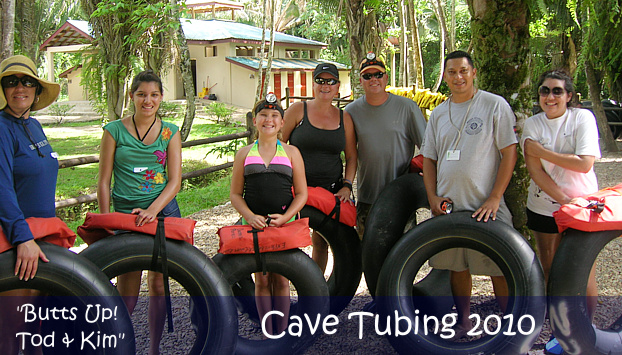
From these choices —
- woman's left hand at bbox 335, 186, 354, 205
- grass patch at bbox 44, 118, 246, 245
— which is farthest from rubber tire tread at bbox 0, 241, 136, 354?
grass patch at bbox 44, 118, 246, 245

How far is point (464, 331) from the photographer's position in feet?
11.2

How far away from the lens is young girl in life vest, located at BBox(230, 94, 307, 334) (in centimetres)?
312

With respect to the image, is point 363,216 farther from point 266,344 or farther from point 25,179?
point 25,179

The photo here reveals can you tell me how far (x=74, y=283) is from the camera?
2.55 m

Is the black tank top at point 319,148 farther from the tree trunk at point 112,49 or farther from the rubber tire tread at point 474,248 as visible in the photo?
the tree trunk at point 112,49

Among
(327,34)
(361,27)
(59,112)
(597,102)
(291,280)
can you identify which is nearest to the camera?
(291,280)

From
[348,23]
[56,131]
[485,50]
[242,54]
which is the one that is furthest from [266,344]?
Result: [242,54]

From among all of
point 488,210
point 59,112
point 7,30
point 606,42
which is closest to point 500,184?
point 488,210

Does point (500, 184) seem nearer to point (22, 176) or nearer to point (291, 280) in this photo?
point (291, 280)

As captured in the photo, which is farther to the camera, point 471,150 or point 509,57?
point 509,57

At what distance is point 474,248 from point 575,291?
1.85 feet

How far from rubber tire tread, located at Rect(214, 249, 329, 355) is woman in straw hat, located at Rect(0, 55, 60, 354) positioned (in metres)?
1.02

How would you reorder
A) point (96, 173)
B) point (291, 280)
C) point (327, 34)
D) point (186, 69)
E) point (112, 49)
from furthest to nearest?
point (327, 34)
point (96, 173)
point (186, 69)
point (112, 49)
point (291, 280)

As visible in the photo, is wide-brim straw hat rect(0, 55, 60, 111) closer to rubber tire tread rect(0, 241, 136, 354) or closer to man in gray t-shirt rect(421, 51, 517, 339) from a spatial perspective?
rubber tire tread rect(0, 241, 136, 354)
